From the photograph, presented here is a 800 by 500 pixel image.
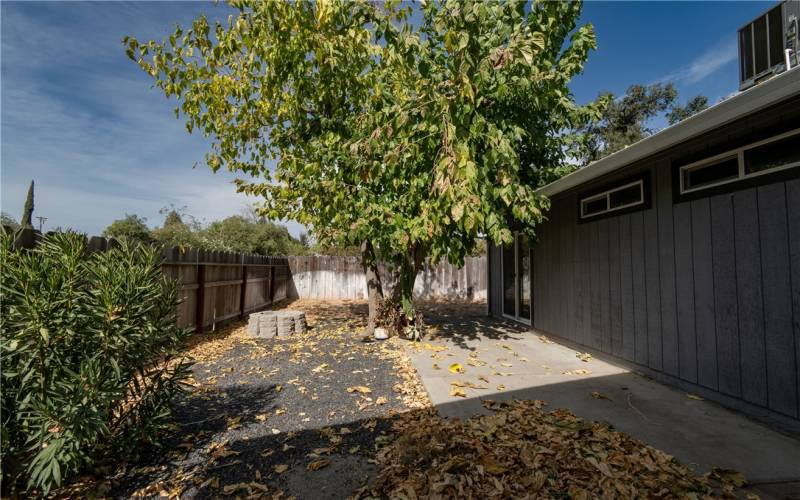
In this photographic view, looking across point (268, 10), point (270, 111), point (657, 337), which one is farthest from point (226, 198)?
point (657, 337)

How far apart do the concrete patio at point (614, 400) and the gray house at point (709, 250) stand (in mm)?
295

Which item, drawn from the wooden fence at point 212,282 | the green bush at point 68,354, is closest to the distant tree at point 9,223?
the green bush at point 68,354

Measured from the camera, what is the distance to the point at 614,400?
351 cm

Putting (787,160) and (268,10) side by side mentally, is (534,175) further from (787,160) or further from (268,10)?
(268,10)

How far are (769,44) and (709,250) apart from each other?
280 centimetres

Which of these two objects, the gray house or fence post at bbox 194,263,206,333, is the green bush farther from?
fence post at bbox 194,263,206,333

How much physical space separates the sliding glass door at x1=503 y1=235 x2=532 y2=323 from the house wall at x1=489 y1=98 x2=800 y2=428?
192cm

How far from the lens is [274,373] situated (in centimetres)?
442

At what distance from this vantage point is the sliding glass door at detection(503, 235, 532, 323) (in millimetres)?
7398

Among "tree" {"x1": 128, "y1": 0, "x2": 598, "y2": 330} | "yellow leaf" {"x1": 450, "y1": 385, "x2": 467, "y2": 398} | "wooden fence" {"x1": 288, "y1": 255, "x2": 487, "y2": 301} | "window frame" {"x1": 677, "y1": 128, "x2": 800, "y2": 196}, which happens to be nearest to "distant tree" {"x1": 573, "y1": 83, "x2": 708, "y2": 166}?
"wooden fence" {"x1": 288, "y1": 255, "x2": 487, "y2": 301}

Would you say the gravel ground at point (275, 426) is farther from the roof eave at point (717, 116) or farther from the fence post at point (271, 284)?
the fence post at point (271, 284)

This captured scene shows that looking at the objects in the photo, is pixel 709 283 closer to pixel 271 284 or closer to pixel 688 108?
pixel 271 284

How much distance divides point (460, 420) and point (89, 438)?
7.77ft

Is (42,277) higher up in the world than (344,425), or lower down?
higher up
